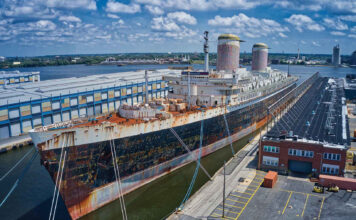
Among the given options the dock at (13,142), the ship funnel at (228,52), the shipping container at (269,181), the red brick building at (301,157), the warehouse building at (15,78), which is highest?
the ship funnel at (228,52)

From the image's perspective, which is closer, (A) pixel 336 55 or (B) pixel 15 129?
(B) pixel 15 129

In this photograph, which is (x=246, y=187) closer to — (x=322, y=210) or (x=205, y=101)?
(x=322, y=210)

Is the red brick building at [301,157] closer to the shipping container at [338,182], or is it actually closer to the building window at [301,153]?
the building window at [301,153]

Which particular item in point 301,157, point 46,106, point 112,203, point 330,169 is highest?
point 46,106

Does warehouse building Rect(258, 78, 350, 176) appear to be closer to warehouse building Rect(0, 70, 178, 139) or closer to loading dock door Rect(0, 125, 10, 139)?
warehouse building Rect(0, 70, 178, 139)

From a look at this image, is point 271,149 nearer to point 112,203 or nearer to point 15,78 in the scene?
point 112,203

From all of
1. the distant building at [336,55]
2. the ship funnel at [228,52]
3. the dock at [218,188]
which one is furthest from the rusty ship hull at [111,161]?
the distant building at [336,55]

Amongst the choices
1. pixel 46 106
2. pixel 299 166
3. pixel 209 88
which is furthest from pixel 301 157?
pixel 46 106
